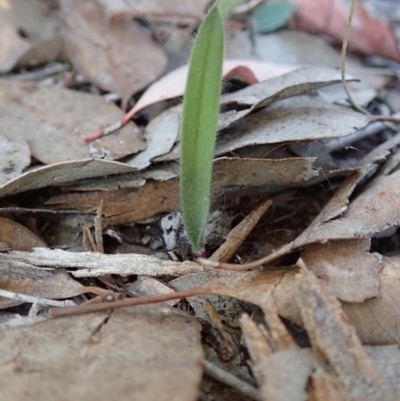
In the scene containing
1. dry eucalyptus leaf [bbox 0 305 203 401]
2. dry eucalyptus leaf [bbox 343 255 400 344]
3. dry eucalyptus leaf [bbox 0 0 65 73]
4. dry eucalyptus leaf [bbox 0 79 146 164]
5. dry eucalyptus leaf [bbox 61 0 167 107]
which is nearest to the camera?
dry eucalyptus leaf [bbox 0 305 203 401]

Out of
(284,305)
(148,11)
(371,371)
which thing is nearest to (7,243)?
(284,305)

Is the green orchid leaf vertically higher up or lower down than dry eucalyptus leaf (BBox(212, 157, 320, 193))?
higher up

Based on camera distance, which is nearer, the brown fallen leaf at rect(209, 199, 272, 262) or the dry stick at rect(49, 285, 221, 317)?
the dry stick at rect(49, 285, 221, 317)

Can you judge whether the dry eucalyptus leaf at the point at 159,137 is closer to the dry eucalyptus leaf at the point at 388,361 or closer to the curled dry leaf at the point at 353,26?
the dry eucalyptus leaf at the point at 388,361

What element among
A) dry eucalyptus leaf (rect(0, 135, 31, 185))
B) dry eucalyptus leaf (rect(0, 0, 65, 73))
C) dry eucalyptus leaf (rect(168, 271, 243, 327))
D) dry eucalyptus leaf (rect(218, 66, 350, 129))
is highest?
dry eucalyptus leaf (rect(218, 66, 350, 129))

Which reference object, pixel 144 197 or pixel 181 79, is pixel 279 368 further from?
pixel 181 79

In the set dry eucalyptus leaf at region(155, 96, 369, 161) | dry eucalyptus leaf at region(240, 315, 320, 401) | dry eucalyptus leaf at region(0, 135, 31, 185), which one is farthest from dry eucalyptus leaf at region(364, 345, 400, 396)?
dry eucalyptus leaf at region(0, 135, 31, 185)

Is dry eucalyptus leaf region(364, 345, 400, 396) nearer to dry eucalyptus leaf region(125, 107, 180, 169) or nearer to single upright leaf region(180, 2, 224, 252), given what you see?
single upright leaf region(180, 2, 224, 252)

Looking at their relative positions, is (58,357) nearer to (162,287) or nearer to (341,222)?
(162,287)
